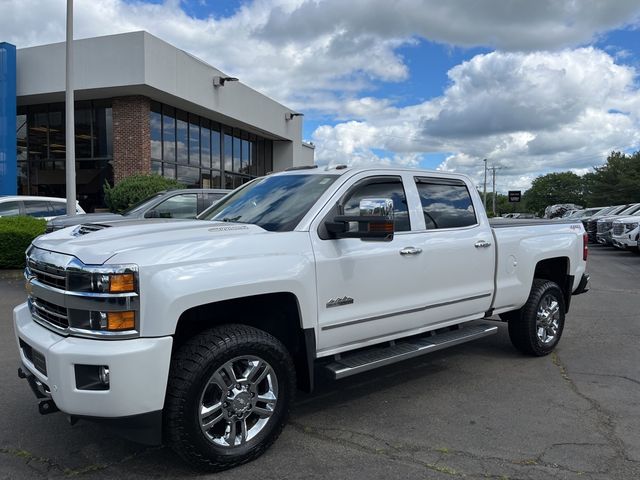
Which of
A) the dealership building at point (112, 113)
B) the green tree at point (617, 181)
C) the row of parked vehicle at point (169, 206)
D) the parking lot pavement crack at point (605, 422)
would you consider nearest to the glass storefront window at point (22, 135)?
the dealership building at point (112, 113)

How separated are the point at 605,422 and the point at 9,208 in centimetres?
1321

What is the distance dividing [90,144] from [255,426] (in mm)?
20926

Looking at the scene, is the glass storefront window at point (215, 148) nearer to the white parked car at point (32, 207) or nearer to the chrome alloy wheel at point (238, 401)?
the white parked car at point (32, 207)

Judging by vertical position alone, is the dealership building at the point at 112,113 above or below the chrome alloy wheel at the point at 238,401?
above

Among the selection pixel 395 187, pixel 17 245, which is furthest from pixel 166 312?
pixel 17 245

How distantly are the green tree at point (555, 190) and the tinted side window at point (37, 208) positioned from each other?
120061 mm


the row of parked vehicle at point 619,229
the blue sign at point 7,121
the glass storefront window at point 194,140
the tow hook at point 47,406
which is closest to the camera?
the tow hook at point 47,406

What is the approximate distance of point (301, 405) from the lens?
4.59 metres

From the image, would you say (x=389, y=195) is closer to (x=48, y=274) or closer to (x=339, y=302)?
(x=339, y=302)

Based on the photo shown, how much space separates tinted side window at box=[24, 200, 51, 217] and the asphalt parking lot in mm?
Answer: 8177

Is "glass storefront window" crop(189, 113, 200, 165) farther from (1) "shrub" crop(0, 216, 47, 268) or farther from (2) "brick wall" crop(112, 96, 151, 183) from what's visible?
(1) "shrub" crop(0, 216, 47, 268)

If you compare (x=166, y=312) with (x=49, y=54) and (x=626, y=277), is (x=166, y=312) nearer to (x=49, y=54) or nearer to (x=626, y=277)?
(x=626, y=277)

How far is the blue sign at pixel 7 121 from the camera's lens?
2012 cm

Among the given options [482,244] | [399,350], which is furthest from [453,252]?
[399,350]
